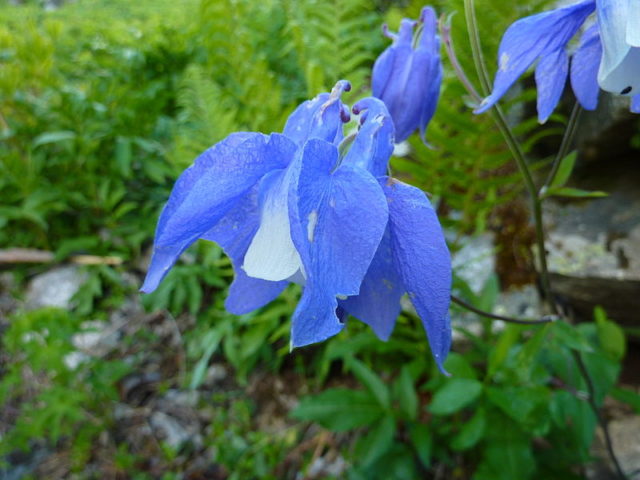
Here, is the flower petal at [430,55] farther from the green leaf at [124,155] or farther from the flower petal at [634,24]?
the green leaf at [124,155]

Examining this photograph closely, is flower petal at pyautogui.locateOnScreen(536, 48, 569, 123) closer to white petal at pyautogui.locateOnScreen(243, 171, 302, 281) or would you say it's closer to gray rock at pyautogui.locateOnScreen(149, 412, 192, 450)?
white petal at pyautogui.locateOnScreen(243, 171, 302, 281)

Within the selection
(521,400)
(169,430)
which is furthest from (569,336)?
(169,430)

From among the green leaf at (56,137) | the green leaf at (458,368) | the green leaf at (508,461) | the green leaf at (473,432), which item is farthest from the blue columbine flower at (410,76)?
the green leaf at (56,137)

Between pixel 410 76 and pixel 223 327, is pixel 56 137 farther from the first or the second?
pixel 410 76

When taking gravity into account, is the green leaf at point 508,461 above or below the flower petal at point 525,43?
below

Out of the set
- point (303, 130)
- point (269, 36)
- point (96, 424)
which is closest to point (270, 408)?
point (96, 424)

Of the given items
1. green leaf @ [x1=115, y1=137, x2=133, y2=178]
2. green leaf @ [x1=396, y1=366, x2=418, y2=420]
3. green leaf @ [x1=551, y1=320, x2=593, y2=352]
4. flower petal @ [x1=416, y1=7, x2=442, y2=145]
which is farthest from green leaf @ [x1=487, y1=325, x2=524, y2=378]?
green leaf @ [x1=115, y1=137, x2=133, y2=178]
